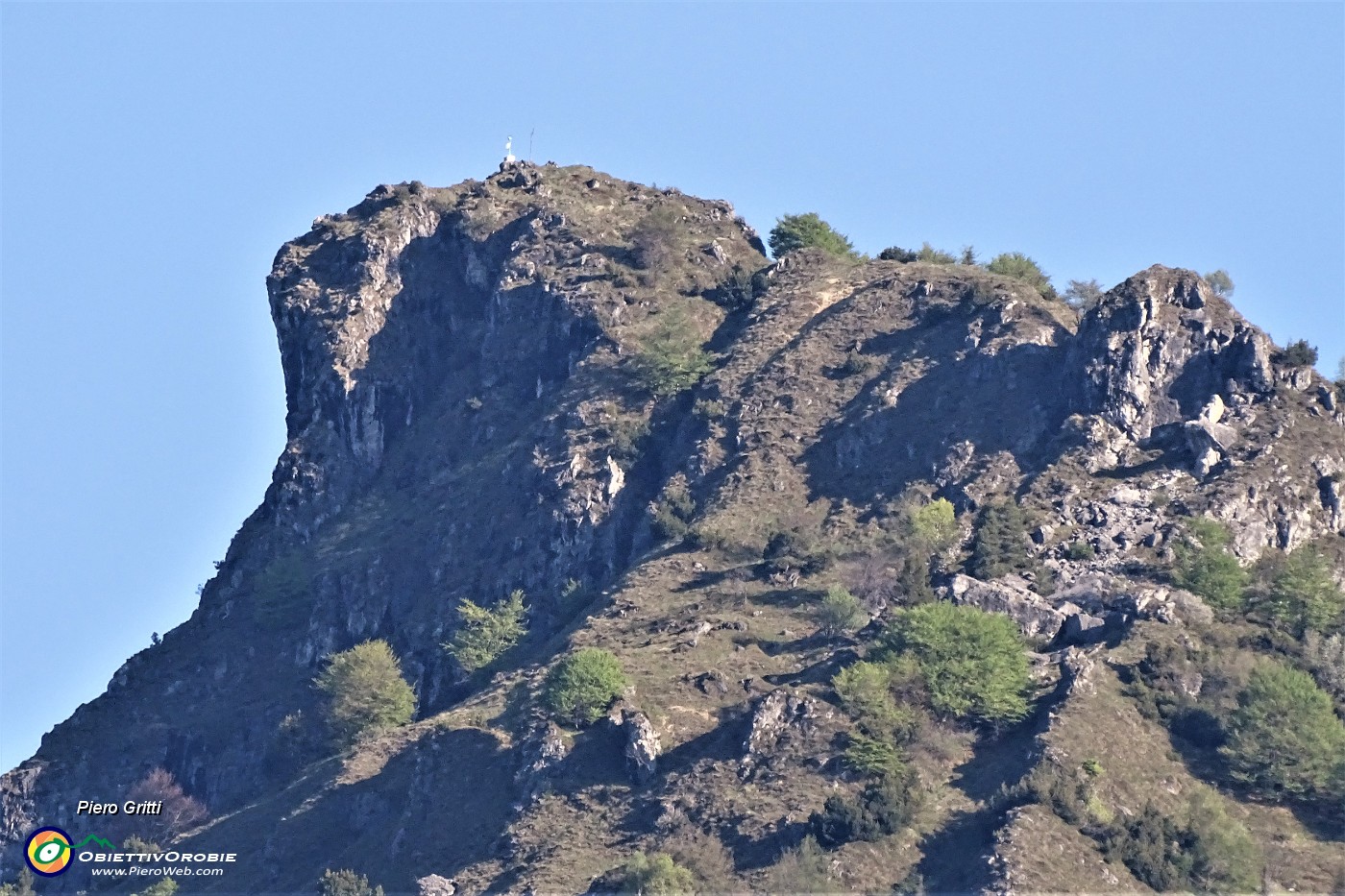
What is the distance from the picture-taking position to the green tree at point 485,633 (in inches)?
5881

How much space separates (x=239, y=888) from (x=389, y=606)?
2722 centimetres

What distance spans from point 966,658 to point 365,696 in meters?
34.0

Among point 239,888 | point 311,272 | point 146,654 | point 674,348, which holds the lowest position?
point 239,888

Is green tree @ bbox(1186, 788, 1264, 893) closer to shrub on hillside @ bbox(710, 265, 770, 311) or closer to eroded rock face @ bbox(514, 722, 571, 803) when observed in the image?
eroded rock face @ bbox(514, 722, 571, 803)

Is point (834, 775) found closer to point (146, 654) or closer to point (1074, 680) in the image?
point (1074, 680)

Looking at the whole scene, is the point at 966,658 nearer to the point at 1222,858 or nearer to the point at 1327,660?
the point at 1222,858

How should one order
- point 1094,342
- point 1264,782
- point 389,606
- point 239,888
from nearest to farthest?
point 1264,782
point 239,888
point 1094,342
point 389,606

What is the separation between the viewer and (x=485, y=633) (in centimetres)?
15025

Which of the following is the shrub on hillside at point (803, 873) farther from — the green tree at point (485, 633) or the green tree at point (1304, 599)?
the green tree at point (485, 633)

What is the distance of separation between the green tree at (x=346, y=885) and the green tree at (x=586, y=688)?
489 inches

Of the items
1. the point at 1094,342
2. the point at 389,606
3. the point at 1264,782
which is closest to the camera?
the point at 1264,782

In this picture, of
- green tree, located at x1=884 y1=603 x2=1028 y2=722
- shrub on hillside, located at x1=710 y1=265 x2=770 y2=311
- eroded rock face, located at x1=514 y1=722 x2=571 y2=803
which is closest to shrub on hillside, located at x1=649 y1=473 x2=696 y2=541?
green tree, located at x1=884 y1=603 x2=1028 y2=722

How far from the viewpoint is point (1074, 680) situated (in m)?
129

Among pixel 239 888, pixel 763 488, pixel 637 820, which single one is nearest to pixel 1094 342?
pixel 763 488
